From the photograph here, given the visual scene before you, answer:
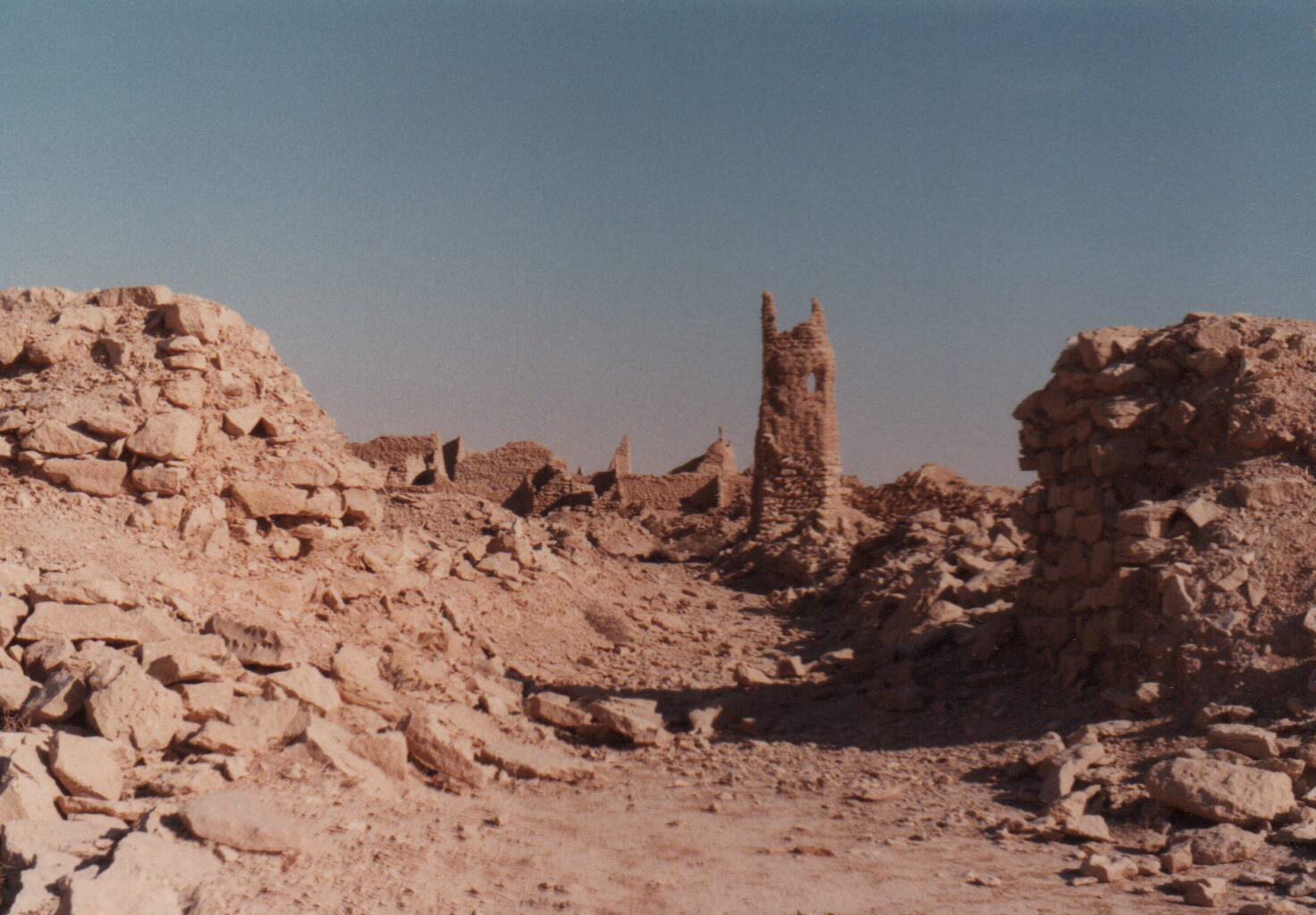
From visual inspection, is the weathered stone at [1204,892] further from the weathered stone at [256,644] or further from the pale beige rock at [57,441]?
the pale beige rock at [57,441]

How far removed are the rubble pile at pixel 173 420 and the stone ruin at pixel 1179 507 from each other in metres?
5.33

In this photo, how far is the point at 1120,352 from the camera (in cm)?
779

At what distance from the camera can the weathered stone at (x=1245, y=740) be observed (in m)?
4.97

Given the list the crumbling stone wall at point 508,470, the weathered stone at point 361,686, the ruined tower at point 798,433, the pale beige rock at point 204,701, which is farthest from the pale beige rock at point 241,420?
the crumbling stone wall at point 508,470

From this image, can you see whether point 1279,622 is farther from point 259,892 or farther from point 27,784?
point 27,784

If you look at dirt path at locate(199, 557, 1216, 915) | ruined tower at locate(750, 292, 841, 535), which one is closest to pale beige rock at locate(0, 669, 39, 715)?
dirt path at locate(199, 557, 1216, 915)

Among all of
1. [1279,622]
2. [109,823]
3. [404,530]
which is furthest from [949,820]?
[404,530]

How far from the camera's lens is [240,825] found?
12.8ft

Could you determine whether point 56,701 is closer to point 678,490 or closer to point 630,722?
point 630,722

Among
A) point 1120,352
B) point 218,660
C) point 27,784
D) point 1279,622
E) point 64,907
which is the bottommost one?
point 64,907

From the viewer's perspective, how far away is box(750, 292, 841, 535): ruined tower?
58.8ft

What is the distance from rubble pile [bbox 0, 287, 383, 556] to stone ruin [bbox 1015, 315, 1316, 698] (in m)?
5.33

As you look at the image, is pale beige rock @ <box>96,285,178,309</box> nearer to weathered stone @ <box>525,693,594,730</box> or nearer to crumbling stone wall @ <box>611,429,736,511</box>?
weathered stone @ <box>525,693,594,730</box>

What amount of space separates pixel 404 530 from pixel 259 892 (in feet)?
23.3
